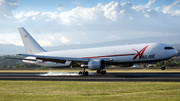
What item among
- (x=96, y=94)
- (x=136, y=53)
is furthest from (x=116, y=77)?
(x=96, y=94)

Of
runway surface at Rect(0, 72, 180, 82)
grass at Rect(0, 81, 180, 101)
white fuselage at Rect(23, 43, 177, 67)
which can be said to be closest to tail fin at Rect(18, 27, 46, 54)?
white fuselage at Rect(23, 43, 177, 67)

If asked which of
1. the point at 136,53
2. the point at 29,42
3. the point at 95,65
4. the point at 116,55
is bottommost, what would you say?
the point at 95,65

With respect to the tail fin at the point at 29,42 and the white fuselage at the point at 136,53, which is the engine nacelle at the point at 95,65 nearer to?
the white fuselage at the point at 136,53

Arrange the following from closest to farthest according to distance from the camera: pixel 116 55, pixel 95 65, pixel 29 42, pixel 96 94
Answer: pixel 96 94, pixel 95 65, pixel 116 55, pixel 29 42

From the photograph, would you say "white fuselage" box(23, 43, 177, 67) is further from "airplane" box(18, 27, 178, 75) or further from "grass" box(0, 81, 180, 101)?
"grass" box(0, 81, 180, 101)

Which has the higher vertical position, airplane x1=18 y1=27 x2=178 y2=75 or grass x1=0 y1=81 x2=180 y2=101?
airplane x1=18 y1=27 x2=178 y2=75

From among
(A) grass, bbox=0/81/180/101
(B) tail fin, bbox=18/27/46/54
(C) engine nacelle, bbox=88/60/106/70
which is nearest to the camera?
(A) grass, bbox=0/81/180/101

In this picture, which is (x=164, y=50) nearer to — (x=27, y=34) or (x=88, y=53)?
(x=88, y=53)

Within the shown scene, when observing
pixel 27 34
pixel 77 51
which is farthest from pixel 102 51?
pixel 27 34

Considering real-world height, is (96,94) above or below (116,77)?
above

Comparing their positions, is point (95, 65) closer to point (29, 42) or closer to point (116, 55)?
point (116, 55)

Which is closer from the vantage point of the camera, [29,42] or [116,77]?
[116,77]

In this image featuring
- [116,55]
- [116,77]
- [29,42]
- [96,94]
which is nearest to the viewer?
[96,94]

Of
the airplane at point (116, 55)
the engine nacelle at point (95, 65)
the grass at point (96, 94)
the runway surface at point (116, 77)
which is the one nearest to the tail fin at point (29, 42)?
the airplane at point (116, 55)
